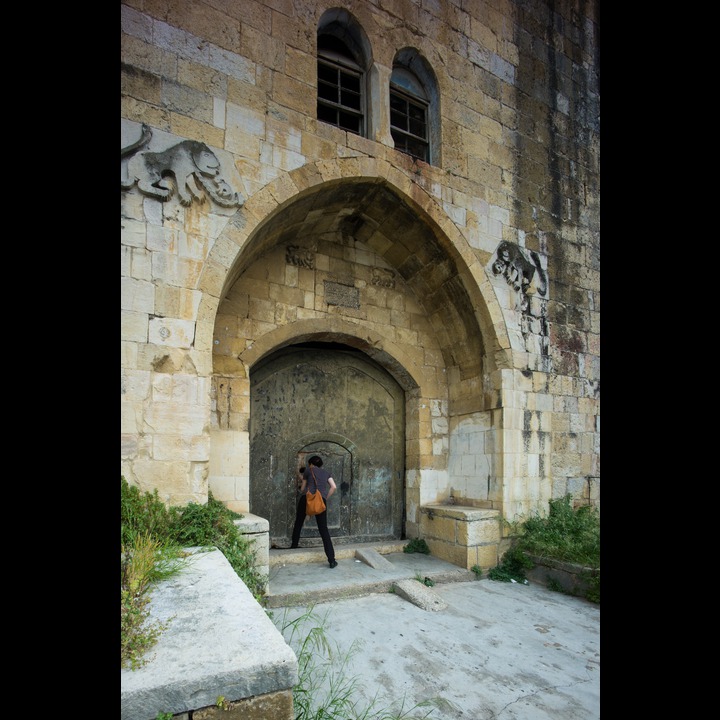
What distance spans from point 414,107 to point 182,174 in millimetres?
3539

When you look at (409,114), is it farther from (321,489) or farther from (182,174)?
(321,489)

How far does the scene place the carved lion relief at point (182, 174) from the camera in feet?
14.3

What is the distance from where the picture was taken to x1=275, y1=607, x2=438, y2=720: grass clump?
280cm

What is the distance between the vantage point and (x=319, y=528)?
5641mm

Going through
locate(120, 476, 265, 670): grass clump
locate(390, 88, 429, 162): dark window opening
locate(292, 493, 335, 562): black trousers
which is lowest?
locate(292, 493, 335, 562): black trousers

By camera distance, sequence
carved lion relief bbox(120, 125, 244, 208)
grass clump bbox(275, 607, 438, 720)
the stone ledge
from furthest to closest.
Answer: carved lion relief bbox(120, 125, 244, 208), grass clump bbox(275, 607, 438, 720), the stone ledge

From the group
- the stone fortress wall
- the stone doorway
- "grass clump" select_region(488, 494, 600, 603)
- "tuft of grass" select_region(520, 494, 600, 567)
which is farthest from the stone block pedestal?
the stone doorway

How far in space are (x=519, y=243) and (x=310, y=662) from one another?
5.60m

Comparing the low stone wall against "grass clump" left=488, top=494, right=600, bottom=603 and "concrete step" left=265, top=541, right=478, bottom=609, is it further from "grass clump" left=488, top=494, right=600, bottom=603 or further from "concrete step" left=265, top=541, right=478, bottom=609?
"concrete step" left=265, top=541, right=478, bottom=609

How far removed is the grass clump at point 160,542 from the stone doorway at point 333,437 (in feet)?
5.18

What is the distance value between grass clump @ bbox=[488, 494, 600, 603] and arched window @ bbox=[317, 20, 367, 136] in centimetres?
537
